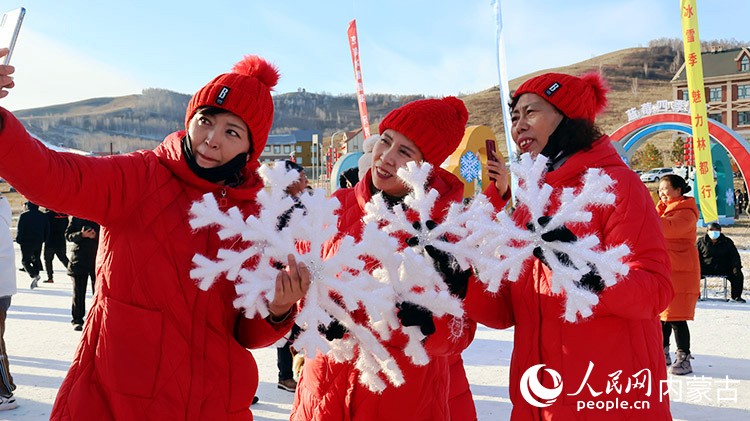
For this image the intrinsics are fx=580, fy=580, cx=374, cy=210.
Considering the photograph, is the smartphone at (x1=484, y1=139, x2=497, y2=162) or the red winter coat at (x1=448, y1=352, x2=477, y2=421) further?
the red winter coat at (x1=448, y1=352, x2=477, y2=421)

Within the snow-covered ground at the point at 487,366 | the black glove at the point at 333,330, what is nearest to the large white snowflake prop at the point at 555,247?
the black glove at the point at 333,330

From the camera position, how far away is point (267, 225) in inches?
57.9

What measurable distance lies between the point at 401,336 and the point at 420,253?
0.39 m

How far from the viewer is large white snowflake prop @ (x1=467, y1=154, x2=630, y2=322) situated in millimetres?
1491

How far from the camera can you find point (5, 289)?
15.2 feet

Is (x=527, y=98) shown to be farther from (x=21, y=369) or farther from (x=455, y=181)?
(x=21, y=369)

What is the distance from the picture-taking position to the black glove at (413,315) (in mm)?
1635

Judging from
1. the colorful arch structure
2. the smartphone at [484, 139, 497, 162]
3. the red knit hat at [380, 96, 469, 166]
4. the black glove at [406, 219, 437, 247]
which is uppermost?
the colorful arch structure

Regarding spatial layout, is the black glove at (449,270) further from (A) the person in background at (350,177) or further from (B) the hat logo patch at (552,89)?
(A) the person in background at (350,177)

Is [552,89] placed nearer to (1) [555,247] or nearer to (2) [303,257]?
(1) [555,247]

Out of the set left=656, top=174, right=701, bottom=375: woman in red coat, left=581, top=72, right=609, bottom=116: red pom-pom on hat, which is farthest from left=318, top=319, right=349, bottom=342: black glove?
left=656, top=174, right=701, bottom=375: woman in red coat

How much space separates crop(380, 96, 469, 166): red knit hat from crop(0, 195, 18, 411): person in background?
12.5ft

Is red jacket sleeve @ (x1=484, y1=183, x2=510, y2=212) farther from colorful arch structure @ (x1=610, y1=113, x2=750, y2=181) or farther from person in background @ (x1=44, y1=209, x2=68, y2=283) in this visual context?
colorful arch structure @ (x1=610, y1=113, x2=750, y2=181)

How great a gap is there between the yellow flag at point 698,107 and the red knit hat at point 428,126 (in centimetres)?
1077
